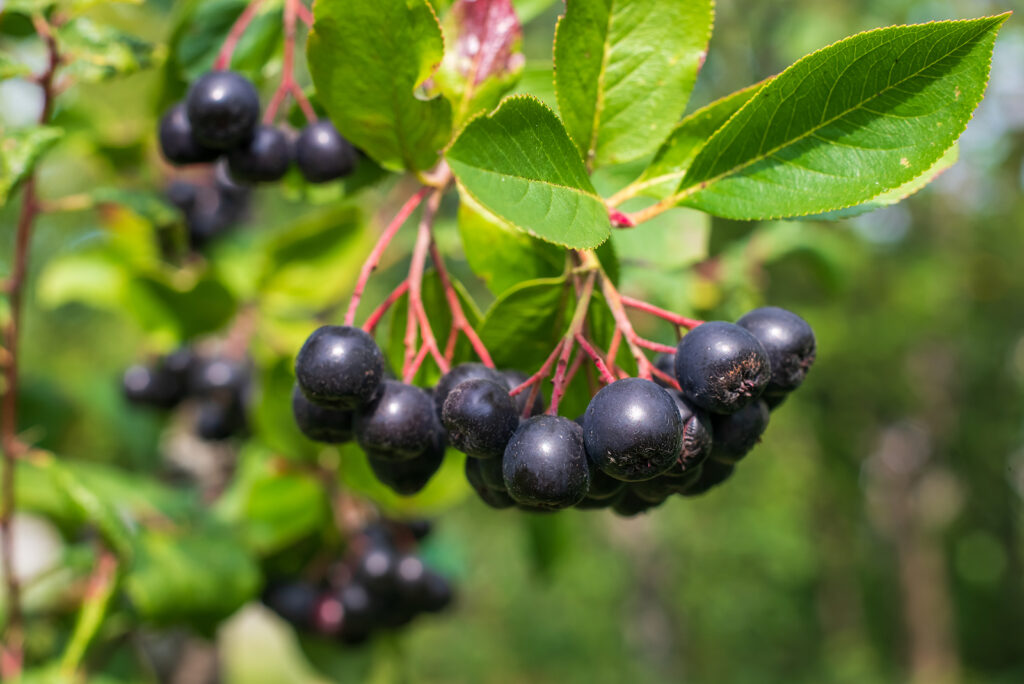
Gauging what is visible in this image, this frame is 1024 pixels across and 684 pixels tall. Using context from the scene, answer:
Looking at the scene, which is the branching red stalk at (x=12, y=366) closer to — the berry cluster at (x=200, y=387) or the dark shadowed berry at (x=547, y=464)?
the berry cluster at (x=200, y=387)

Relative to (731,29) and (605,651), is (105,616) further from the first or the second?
(605,651)

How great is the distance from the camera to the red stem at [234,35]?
4.46ft

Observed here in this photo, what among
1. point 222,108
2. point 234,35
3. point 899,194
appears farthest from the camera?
point 234,35

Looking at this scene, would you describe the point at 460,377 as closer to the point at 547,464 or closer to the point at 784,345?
the point at 547,464

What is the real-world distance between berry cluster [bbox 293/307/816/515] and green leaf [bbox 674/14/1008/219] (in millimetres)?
164

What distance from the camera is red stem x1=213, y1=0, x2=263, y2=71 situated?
1359 mm

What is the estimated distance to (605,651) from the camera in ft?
51.9

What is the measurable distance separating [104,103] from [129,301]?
182cm

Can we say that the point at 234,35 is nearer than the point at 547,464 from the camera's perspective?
No

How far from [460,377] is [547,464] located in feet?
0.70

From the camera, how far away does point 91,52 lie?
55.7 inches

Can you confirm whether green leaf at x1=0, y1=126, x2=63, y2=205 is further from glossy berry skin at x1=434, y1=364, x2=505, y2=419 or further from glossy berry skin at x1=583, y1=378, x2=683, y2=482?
glossy berry skin at x1=583, y1=378, x2=683, y2=482

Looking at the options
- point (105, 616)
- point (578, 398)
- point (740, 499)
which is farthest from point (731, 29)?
point (740, 499)

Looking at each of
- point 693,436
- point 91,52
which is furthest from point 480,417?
point 91,52
